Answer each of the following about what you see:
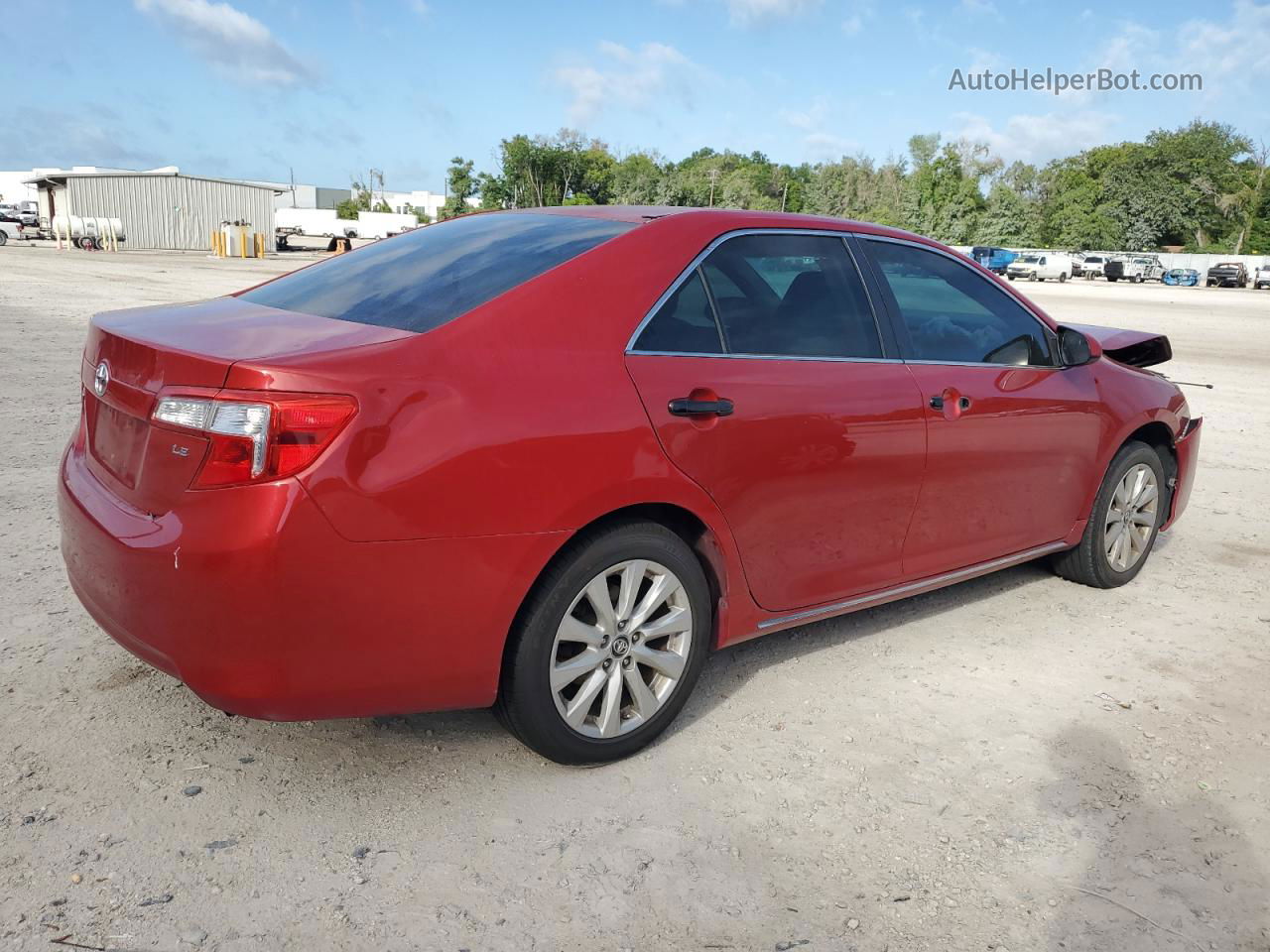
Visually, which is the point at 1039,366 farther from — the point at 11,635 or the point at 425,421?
the point at 11,635

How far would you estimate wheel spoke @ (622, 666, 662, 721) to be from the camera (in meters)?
3.19

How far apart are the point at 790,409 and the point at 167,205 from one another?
60.1 m

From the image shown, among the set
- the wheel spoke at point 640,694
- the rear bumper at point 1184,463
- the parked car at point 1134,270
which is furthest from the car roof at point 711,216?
the parked car at point 1134,270

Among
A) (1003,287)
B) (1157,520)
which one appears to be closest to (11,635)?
(1003,287)

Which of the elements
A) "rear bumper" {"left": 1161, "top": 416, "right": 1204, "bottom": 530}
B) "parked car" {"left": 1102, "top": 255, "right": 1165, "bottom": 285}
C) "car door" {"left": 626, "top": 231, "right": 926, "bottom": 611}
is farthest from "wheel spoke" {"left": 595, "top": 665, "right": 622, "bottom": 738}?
"parked car" {"left": 1102, "top": 255, "right": 1165, "bottom": 285}

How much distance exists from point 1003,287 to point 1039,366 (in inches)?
14.7

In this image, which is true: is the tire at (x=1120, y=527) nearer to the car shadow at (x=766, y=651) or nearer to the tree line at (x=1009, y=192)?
the car shadow at (x=766, y=651)

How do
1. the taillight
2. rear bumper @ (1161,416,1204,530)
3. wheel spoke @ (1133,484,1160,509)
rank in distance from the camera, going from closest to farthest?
the taillight
wheel spoke @ (1133,484,1160,509)
rear bumper @ (1161,416,1204,530)

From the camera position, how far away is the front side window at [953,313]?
4023 mm

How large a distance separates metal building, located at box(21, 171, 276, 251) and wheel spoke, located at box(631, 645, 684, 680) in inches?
2170

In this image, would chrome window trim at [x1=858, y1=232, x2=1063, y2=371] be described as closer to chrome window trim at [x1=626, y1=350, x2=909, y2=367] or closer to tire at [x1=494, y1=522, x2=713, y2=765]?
chrome window trim at [x1=626, y1=350, x2=909, y2=367]

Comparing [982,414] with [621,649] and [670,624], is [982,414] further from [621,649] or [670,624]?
[621,649]

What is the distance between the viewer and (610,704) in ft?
10.3

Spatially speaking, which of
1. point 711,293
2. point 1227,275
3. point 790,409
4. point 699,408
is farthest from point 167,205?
point 699,408
